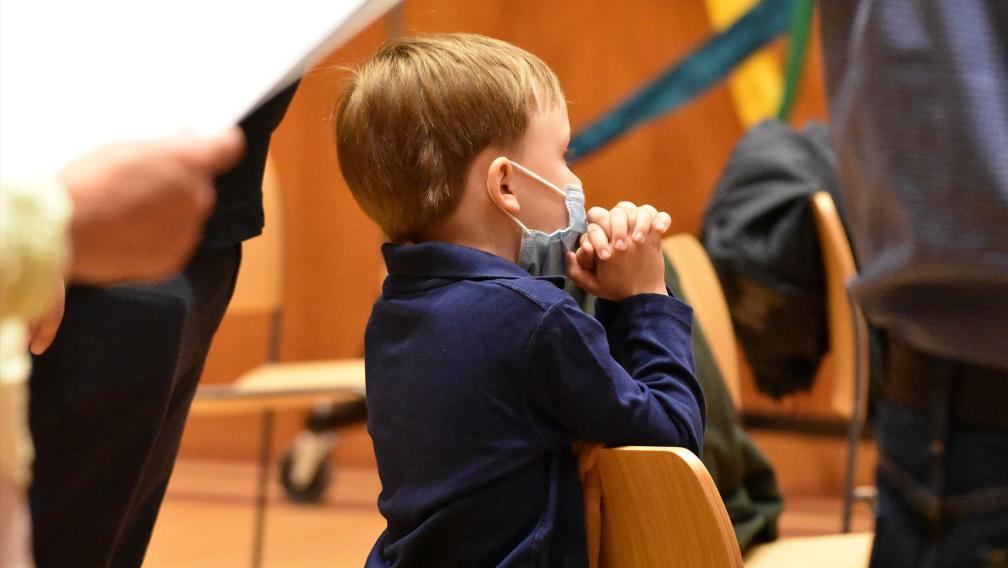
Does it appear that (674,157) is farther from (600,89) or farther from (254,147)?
(254,147)

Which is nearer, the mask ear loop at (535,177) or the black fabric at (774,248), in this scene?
the mask ear loop at (535,177)

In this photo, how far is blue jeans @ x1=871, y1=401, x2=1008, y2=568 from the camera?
682 mm

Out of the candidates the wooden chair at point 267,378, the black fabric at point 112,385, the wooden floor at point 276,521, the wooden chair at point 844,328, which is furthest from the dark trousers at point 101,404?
the wooden floor at point 276,521

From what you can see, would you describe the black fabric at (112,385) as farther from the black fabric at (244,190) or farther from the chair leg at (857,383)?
the chair leg at (857,383)

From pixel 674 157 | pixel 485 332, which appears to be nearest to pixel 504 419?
pixel 485 332

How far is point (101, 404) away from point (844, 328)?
1.28 metres

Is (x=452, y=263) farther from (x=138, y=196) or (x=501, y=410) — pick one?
(x=138, y=196)

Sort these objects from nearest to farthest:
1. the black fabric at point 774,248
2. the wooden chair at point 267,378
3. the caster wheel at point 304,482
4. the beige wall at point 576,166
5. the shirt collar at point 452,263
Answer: the shirt collar at point 452,263 < the black fabric at point 774,248 < the wooden chair at point 267,378 < the beige wall at point 576,166 < the caster wheel at point 304,482

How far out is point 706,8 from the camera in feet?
10.2

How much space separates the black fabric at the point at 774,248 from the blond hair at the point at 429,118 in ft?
3.09

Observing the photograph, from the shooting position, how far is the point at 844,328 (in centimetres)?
193

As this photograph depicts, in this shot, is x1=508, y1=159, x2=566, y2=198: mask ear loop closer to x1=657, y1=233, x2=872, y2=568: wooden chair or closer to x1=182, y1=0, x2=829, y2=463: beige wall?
x1=657, y1=233, x2=872, y2=568: wooden chair

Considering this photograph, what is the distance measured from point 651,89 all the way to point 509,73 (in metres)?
2.12

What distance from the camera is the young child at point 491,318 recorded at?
3.23 feet
